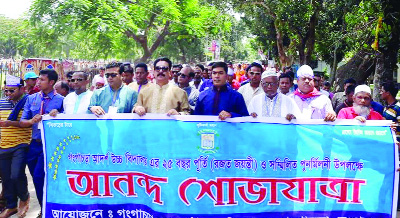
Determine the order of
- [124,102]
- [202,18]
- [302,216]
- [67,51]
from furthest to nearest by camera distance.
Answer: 1. [67,51]
2. [202,18]
3. [124,102]
4. [302,216]

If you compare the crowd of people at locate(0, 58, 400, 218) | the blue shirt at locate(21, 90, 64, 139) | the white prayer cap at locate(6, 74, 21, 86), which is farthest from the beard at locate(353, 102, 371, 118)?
the white prayer cap at locate(6, 74, 21, 86)

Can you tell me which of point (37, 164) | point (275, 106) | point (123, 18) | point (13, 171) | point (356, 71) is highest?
point (123, 18)

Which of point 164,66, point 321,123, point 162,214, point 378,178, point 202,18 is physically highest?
point 202,18

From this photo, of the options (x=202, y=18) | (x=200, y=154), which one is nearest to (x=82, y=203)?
(x=200, y=154)

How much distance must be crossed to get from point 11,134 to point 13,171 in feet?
1.34

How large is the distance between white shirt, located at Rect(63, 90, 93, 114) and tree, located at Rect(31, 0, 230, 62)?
36.8ft

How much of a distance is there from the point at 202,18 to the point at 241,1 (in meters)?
2.55

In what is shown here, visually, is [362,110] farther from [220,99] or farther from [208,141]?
[208,141]

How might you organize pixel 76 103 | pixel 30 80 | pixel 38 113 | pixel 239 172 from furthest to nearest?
pixel 30 80 → pixel 76 103 → pixel 38 113 → pixel 239 172

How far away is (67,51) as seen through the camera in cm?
7675

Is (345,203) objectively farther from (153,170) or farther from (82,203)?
(82,203)

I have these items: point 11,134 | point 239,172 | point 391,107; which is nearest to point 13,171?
point 11,134

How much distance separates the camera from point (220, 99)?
16.5ft

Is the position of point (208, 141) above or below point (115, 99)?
below
